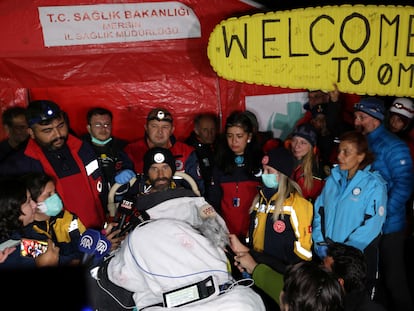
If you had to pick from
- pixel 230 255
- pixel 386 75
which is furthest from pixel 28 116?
pixel 386 75

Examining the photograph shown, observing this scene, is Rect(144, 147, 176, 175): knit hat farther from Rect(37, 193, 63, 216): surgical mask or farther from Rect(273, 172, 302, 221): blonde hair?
Rect(273, 172, 302, 221): blonde hair

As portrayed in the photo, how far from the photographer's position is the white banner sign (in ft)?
13.2

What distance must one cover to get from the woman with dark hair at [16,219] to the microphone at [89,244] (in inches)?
5.9

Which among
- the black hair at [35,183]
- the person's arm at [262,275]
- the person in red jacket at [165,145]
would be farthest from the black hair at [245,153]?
the black hair at [35,183]

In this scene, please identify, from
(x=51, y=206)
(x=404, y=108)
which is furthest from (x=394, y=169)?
(x=51, y=206)

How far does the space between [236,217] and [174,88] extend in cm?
182

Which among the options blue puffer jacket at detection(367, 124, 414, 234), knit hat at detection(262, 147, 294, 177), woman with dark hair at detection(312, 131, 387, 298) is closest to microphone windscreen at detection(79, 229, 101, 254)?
knit hat at detection(262, 147, 294, 177)

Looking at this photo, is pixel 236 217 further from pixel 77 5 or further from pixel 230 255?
pixel 77 5

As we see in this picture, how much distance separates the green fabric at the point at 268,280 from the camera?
2.16 m

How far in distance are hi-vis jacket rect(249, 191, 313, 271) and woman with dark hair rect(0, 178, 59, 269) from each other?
52.8 inches

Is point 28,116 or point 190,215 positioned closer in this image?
point 190,215

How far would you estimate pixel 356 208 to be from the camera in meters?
2.69

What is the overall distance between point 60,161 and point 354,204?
224 cm

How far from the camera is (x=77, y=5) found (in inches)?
158
